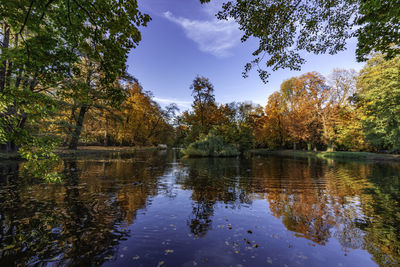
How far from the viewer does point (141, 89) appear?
152 ft

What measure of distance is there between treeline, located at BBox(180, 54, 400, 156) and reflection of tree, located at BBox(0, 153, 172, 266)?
20.8m

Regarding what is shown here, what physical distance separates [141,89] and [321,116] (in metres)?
43.1

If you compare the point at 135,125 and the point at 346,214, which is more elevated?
the point at 135,125

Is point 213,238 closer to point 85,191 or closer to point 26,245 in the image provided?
point 26,245

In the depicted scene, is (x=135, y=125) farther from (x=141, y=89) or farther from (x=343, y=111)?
(x=343, y=111)

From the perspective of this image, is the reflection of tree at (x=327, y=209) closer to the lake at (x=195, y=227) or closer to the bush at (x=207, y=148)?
the lake at (x=195, y=227)

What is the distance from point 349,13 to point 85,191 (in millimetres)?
16322

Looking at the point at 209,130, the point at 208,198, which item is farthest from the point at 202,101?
the point at 208,198

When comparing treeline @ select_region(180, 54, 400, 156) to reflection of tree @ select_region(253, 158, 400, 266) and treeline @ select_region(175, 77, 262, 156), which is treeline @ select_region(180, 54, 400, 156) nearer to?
treeline @ select_region(175, 77, 262, 156)

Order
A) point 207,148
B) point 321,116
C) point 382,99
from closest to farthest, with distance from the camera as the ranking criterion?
point 382,99 < point 207,148 < point 321,116

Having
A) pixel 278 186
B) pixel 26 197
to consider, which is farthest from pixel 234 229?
pixel 26 197

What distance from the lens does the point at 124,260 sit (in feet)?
11.2

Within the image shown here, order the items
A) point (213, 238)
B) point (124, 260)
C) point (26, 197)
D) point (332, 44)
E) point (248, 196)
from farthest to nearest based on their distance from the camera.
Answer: point (332, 44)
point (248, 196)
point (26, 197)
point (213, 238)
point (124, 260)

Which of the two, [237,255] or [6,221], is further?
[6,221]
